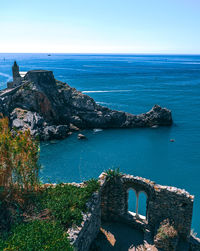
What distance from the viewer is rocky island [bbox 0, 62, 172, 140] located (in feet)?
181

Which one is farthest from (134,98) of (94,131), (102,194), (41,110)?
(102,194)

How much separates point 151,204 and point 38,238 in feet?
31.2

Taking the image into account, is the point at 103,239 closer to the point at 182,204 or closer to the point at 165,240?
the point at 165,240

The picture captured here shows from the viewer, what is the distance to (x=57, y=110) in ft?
200

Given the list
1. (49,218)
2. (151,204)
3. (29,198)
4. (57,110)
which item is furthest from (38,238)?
(57,110)

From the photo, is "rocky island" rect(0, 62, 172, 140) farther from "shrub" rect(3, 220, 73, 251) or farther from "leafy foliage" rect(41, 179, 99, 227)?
"shrub" rect(3, 220, 73, 251)

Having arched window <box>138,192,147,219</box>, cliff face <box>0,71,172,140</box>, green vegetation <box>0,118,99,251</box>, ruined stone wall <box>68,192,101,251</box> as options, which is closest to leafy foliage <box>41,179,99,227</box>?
green vegetation <box>0,118,99,251</box>

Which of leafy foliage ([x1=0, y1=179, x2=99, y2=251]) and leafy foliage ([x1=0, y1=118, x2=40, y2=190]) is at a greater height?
leafy foliage ([x1=0, y1=118, x2=40, y2=190])

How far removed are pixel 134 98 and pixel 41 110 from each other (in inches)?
1745

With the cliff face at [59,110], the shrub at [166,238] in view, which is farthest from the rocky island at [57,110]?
the shrub at [166,238]

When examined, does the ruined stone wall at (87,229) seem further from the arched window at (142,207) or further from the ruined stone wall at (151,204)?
the arched window at (142,207)

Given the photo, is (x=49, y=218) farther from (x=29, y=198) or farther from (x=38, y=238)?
(x=29, y=198)

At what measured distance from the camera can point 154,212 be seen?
55.7ft

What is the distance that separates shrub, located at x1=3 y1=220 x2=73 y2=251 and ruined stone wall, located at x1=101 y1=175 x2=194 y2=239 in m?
7.09
